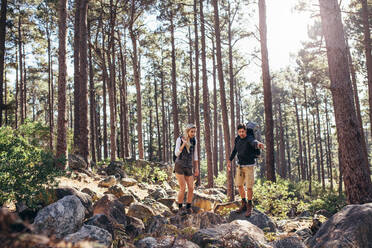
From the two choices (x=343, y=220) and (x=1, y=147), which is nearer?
(x=343, y=220)

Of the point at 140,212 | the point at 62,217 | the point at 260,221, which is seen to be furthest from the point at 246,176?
the point at 62,217

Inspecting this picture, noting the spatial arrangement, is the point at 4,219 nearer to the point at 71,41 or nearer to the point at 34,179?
the point at 34,179

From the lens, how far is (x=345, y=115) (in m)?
6.63

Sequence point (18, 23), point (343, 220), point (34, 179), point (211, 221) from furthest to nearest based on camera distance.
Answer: point (18, 23), point (211, 221), point (34, 179), point (343, 220)

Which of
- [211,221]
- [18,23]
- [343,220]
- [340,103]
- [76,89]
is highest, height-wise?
[18,23]

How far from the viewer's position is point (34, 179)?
4859 mm

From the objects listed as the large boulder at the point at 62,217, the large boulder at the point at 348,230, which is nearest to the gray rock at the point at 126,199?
the large boulder at the point at 62,217

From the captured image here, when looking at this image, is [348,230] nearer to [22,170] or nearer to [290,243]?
[290,243]

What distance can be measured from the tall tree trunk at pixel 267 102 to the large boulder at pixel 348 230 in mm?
5524

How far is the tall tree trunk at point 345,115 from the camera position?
20.8 feet

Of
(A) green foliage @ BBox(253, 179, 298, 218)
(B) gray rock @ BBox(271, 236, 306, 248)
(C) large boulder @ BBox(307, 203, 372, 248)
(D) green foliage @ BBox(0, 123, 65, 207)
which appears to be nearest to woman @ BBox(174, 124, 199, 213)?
(B) gray rock @ BBox(271, 236, 306, 248)

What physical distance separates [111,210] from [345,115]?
19.1 feet

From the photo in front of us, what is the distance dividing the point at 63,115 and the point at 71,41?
46.3 ft

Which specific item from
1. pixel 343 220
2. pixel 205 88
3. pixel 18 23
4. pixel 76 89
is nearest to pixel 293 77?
pixel 205 88
